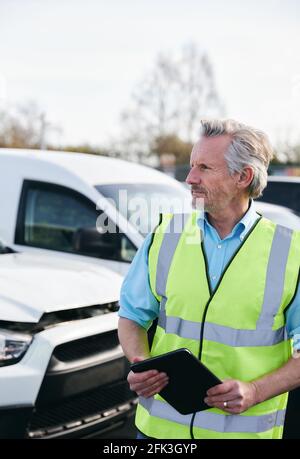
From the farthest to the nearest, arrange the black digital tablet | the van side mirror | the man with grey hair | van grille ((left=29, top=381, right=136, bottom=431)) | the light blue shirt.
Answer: the van side mirror
van grille ((left=29, top=381, right=136, bottom=431))
the light blue shirt
the man with grey hair
the black digital tablet

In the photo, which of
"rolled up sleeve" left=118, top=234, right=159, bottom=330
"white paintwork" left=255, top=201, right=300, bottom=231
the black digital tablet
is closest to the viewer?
the black digital tablet

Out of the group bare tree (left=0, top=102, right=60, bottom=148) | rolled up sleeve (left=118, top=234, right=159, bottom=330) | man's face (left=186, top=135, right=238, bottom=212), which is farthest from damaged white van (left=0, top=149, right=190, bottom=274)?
bare tree (left=0, top=102, right=60, bottom=148)

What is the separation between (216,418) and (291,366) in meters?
0.30

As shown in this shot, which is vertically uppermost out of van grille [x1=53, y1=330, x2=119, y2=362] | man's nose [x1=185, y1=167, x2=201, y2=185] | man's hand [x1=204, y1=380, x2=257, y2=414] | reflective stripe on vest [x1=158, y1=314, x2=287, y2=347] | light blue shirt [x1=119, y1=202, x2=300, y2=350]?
man's nose [x1=185, y1=167, x2=201, y2=185]

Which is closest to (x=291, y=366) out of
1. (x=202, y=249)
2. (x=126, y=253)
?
(x=202, y=249)

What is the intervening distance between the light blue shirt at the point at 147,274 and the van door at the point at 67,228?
7.29ft

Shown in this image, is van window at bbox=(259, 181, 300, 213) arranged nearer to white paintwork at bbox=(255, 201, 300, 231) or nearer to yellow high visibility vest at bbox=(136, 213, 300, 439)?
white paintwork at bbox=(255, 201, 300, 231)

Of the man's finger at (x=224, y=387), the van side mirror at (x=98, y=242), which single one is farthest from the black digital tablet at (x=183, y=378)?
the van side mirror at (x=98, y=242)

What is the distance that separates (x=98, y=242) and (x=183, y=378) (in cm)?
271

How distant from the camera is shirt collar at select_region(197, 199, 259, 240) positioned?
1913mm

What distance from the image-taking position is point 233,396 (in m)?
1.68

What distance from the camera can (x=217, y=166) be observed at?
6.25 ft

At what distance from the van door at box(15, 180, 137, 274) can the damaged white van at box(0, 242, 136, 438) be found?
0.89 metres
